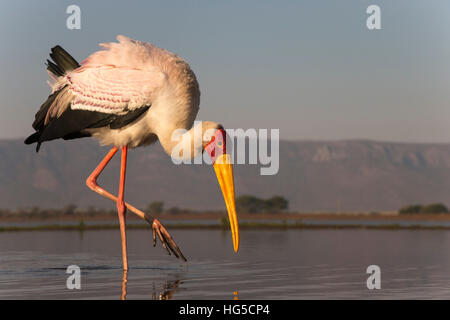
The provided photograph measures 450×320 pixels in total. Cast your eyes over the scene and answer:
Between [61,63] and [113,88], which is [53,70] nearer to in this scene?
[61,63]

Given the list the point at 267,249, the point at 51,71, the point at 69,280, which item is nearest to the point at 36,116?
the point at 51,71

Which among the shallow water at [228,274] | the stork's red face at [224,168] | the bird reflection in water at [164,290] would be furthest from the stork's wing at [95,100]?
the bird reflection in water at [164,290]

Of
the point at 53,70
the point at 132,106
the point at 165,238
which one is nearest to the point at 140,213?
the point at 165,238

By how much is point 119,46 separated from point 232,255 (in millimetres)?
5103

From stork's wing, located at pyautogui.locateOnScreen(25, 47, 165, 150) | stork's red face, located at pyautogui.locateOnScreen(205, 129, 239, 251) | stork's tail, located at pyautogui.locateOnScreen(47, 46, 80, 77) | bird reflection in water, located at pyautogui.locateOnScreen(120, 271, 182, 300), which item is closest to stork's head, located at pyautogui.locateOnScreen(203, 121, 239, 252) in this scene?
stork's red face, located at pyautogui.locateOnScreen(205, 129, 239, 251)

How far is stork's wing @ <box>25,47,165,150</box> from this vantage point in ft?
38.3

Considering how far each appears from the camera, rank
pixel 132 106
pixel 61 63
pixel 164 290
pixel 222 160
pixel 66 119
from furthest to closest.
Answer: pixel 61 63, pixel 66 119, pixel 132 106, pixel 222 160, pixel 164 290

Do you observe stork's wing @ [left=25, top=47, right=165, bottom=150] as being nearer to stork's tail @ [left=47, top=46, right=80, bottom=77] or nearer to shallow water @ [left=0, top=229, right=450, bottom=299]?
stork's tail @ [left=47, top=46, right=80, bottom=77]

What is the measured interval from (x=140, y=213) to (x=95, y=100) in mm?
2037

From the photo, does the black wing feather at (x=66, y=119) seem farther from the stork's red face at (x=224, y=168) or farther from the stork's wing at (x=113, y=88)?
the stork's red face at (x=224, y=168)

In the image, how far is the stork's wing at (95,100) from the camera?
11664 mm

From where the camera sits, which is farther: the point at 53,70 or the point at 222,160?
the point at 53,70

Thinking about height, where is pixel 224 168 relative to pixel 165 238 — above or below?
above

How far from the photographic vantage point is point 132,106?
11.7 meters
